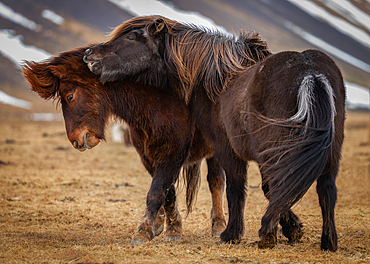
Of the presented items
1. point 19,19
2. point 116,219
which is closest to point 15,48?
point 19,19

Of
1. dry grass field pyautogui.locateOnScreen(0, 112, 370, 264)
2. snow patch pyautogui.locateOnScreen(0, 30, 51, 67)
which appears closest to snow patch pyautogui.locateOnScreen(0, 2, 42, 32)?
snow patch pyautogui.locateOnScreen(0, 30, 51, 67)

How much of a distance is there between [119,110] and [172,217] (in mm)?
1470

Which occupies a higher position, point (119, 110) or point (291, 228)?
point (119, 110)

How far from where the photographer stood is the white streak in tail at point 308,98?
8.56 feet

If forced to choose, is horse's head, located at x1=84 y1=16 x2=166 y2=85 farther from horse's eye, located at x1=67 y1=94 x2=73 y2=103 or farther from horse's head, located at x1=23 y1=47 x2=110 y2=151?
horse's eye, located at x1=67 y1=94 x2=73 y2=103

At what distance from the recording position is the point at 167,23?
3.97m

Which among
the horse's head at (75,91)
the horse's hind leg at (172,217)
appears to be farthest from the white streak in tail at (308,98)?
the horse's head at (75,91)

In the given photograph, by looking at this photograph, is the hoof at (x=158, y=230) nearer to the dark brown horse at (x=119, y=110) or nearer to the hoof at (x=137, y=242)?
the dark brown horse at (x=119, y=110)

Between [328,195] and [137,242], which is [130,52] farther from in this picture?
[328,195]

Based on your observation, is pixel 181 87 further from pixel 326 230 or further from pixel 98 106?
pixel 326 230

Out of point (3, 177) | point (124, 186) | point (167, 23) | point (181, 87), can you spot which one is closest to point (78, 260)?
point (181, 87)

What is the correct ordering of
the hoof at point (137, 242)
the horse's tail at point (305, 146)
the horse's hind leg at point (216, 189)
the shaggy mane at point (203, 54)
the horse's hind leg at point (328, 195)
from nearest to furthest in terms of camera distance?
the horse's tail at point (305, 146) < the horse's hind leg at point (328, 195) < the hoof at point (137, 242) < the shaggy mane at point (203, 54) < the horse's hind leg at point (216, 189)

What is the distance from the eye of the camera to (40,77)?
3742 millimetres

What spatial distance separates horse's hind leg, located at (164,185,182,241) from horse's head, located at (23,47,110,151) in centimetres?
112
